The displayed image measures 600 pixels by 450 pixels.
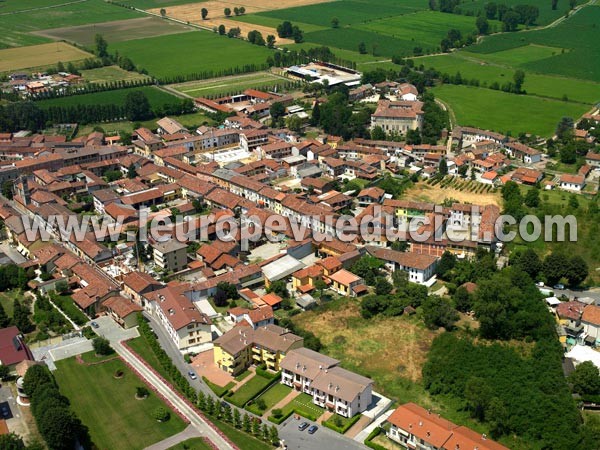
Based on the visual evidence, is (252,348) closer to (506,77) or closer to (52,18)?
(506,77)

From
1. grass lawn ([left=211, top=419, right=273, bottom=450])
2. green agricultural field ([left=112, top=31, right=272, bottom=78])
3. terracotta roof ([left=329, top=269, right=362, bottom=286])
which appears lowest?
grass lawn ([left=211, top=419, right=273, bottom=450])

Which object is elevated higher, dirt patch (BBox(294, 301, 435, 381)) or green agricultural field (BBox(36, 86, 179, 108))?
green agricultural field (BBox(36, 86, 179, 108))

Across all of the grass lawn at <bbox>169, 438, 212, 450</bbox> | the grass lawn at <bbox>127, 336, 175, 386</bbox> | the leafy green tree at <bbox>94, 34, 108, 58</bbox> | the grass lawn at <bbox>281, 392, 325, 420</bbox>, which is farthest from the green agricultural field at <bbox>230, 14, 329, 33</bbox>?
the grass lawn at <bbox>169, 438, 212, 450</bbox>

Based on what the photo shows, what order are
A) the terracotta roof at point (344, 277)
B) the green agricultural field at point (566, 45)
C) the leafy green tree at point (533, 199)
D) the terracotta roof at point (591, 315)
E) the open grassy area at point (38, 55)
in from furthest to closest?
1. the open grassy area at point (38, 55)
2. the green agricultural field at point (566, 45)
3. the leafy green tree at point (533, 199)
4. the terracotta roof at point (344, 277)
5. the terracotta roof at point (591, 315)

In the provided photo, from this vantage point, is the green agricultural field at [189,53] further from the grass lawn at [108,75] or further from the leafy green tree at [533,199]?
the leafy green tree at [533,199]

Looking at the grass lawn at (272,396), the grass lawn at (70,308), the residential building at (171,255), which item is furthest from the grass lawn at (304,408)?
the residential building at (171,255)

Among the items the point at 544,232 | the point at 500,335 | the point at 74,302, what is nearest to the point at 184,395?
the point at 74,302

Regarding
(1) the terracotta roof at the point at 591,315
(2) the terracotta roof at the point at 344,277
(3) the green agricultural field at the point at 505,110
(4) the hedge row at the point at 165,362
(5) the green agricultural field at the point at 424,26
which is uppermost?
(5) the green agricultural field at the point at 424,26

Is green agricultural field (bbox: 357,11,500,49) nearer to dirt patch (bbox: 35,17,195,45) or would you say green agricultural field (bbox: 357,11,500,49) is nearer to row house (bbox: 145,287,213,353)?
dirt patch (bbox: 35,17,195,45)
